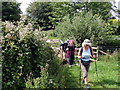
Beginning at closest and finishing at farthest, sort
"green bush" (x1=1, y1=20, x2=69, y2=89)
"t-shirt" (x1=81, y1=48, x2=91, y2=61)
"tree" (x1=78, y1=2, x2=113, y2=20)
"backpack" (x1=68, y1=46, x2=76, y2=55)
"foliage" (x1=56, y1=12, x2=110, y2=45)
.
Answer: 1. "green bush" (x1=1, y1=20, x2=69, y2=89)
2. "t-shirt" (x1=81, y1=48, x2=91, y2=61)
3. "backpack" (x1=68, y1=46, x2=76, y2=55)
4. "foliage" (x1=56, y1=12, x2=110, y2=45)
5. "tree" (x1=78, y1=2, x2=113, y2=20)

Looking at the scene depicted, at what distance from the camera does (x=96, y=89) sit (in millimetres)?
6031

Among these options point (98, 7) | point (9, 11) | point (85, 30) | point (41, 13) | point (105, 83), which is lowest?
point (105, 83)

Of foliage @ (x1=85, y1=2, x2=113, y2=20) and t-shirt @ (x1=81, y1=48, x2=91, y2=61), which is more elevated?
foliage @ (x1=85, y1=2, x2=113, y2=20)

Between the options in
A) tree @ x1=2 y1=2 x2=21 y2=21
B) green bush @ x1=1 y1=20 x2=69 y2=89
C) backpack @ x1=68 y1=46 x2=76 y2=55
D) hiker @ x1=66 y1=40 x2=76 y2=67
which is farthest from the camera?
tree @ x1=2 y1=2 x2=21 y2=21

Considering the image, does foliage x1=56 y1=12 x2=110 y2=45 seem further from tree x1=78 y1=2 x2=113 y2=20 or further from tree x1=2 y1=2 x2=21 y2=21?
tree x1=2 y1=2 x2=21 y2=21

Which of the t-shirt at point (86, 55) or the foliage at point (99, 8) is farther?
the foliage at point (99, 8)

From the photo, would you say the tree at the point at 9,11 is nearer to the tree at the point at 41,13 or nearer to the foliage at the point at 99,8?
the tree at the point at 41,13

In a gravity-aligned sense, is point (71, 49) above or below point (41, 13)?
below

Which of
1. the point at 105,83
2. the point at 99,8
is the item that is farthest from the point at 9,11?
the point at 105,83

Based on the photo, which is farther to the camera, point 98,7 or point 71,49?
point 98,7

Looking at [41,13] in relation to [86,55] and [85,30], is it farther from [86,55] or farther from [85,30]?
[86,55]

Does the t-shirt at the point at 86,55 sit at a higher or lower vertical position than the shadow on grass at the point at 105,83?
higher

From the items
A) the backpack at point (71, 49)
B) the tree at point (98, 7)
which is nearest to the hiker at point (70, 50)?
the backpack at point (71, 49)

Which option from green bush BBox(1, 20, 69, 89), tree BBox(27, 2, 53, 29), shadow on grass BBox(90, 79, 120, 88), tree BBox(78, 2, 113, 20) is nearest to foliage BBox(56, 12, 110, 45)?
tree BBox(78, 2, 113, 20)
